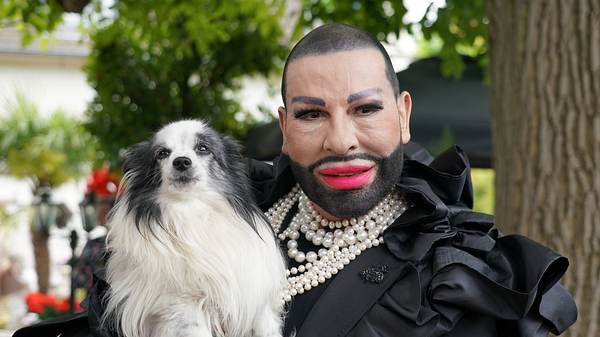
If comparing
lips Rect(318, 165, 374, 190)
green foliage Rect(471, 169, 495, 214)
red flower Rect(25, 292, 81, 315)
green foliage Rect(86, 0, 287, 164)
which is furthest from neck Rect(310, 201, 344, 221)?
green foliage Rect(471, 169, 495, 214)

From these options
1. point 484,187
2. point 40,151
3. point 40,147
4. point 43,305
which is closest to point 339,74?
point 43,305

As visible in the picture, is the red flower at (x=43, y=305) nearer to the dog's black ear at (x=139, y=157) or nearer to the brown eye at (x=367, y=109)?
the dog's black ear at (x=139, y=157)

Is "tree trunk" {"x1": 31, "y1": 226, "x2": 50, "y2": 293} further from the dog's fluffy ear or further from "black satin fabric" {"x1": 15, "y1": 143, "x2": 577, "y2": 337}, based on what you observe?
the dog's fluffy ear

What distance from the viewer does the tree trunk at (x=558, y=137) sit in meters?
3.88

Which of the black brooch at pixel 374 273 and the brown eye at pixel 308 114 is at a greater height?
the brown eye at pixel 308 114

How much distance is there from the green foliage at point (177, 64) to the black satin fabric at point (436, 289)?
5112 mm

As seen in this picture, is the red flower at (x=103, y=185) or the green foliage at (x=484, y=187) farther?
the green foliage at (x=484, y=187)

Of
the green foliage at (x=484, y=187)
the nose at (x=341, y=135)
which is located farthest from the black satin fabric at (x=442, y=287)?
the green foliage at (x=484, y=187)

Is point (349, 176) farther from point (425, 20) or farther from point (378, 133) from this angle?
point (425, 20)

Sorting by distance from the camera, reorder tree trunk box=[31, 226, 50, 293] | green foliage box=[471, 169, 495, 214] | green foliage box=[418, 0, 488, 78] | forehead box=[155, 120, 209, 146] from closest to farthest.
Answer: forehead box=[155, 120, 209, 146] → green foliage box=[418, 0, 488, 78] → tree trunk box=[31, 226, 50, 293] → green foliage box=[471, 169, 495, 214]

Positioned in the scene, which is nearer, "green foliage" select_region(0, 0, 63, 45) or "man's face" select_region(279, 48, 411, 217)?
"man's face" select_region(279, 48, 411, 217)

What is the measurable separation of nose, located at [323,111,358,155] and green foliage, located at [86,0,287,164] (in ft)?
16.7

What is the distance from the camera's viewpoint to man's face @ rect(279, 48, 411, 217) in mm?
2369

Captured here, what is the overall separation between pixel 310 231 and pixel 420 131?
14.6ft
